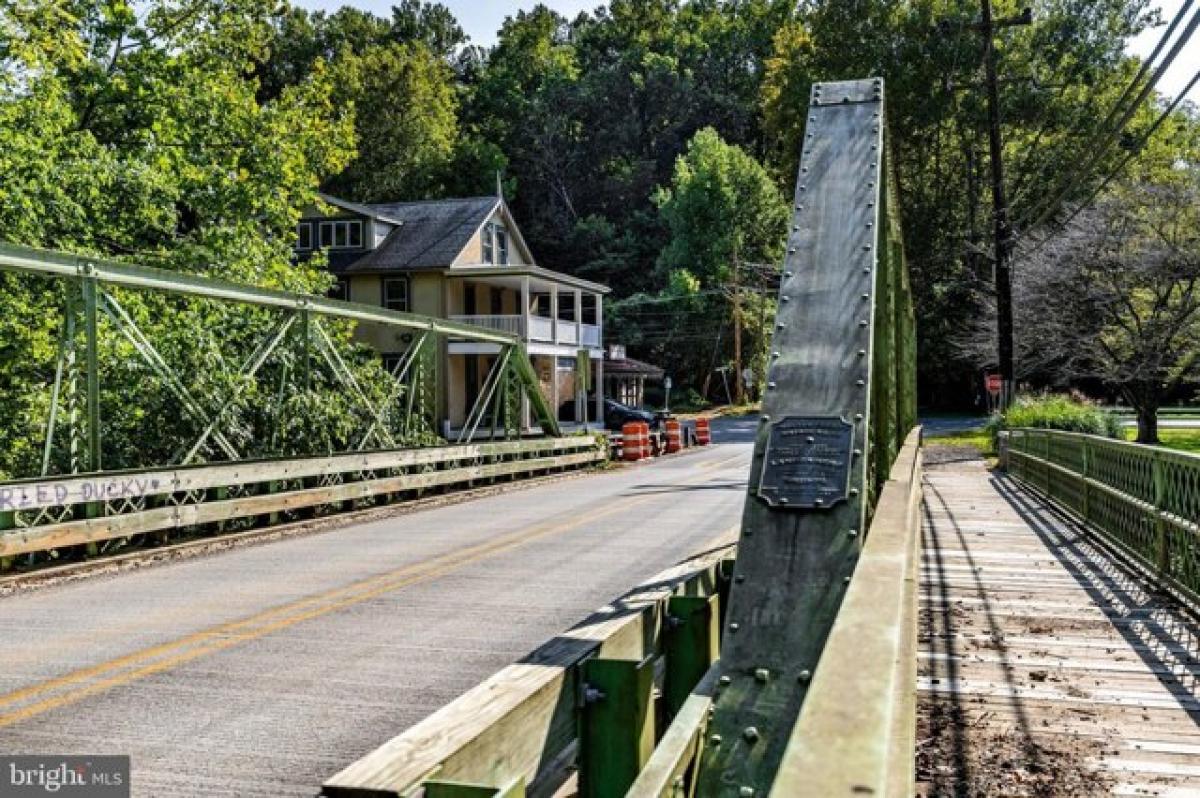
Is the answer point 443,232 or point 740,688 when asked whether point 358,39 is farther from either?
point 740,688

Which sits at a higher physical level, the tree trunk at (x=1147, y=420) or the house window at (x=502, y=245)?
the house window at (x=502, y=245)

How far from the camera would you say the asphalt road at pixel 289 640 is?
15.7 feet

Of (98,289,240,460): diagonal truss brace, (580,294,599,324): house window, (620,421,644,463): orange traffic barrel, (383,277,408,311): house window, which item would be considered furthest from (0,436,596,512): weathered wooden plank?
(580,294,599,324): house window

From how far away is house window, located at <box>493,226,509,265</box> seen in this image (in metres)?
43.8

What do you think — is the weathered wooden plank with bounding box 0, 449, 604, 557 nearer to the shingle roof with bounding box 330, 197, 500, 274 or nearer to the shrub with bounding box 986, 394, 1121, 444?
the shrub with bounding box 986, 394, 1121, 444

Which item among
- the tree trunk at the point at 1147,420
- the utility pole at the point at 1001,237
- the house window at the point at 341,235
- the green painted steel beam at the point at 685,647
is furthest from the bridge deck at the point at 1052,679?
the house window at the point at 341,235

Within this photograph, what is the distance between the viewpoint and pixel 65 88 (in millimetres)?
21953

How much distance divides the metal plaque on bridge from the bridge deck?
1.46 m

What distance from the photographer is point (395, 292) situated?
40.9 meters

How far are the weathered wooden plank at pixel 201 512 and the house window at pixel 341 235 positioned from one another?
1001 inches

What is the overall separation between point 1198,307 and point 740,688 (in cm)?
3126

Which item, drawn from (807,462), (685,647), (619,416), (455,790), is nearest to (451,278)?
(619,416)

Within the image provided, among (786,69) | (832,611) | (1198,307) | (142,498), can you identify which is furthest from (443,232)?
(832,611)

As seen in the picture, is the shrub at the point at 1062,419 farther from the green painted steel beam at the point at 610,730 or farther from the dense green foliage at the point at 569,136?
the green painted steel beam at the point at 610,730
